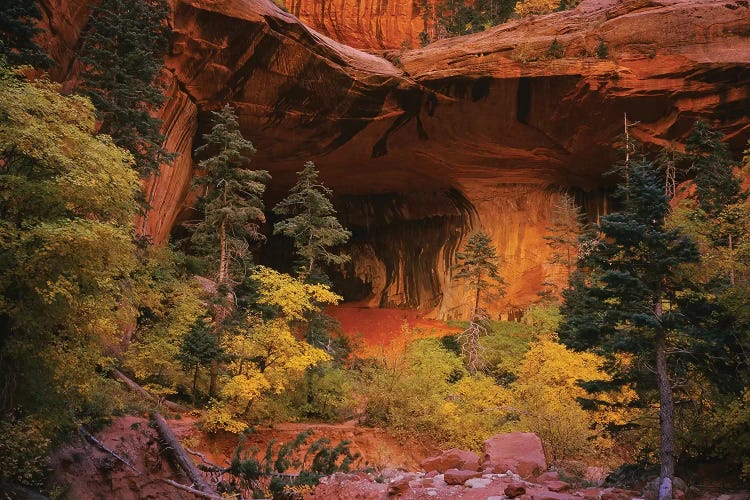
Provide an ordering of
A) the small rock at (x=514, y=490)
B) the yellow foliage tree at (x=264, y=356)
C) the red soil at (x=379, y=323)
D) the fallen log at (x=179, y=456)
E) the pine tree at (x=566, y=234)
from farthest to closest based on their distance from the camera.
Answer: the red soil at (x=379, y=323), the pine tree at (x=566, y=234), the yellow foliage tree at (x=264, y=356), the fallen log at (x=179, y=456), the small rock at (x=514, y=490)

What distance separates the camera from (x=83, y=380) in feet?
25.4

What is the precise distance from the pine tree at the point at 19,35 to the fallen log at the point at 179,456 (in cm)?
713

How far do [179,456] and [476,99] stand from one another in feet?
68.3

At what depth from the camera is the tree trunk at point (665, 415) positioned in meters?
8.36

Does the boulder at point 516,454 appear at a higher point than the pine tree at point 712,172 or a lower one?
lower

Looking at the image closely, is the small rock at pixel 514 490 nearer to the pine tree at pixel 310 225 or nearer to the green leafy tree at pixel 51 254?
the green leafy tree at pixel 51 254

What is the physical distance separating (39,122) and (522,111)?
22097mm

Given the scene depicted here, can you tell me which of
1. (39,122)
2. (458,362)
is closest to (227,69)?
(458,362)

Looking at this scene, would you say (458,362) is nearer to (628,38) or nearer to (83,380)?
(83,380)

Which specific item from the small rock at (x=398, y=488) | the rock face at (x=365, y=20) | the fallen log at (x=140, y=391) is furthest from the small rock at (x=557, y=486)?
A: the rock face at (x=365, y=20)

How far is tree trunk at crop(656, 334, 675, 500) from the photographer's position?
8.36 m

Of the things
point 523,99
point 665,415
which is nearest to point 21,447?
point 665,415

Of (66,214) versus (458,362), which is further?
(458,362)

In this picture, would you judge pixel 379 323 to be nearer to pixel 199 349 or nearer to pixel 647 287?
pixel 199 349
